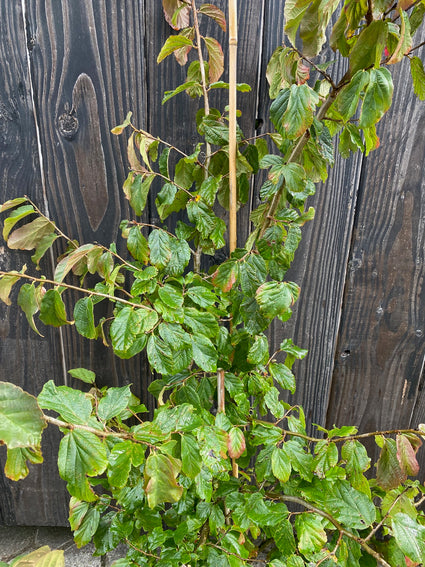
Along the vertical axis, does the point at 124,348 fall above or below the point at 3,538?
above

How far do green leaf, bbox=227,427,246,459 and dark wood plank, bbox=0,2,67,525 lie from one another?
0.69m

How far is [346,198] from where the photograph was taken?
41.5 inches

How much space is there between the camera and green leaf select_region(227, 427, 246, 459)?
71cm

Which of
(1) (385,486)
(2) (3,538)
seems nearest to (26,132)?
(1) (385,486)

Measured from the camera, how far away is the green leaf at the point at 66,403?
486 mm

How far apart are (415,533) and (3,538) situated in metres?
1.42

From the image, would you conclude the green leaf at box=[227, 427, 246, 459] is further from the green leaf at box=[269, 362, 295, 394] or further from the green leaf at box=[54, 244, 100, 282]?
the green leaf at box=[54, 244, 100, 282]

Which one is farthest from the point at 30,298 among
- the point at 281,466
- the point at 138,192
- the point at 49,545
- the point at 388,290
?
the point at 49,545

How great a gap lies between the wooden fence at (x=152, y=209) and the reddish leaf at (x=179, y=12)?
114mm

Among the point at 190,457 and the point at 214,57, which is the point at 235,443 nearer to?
the point at 190,457

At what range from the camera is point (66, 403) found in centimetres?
50

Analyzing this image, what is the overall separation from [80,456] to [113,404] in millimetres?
137

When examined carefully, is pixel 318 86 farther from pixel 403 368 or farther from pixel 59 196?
pixel 403 368

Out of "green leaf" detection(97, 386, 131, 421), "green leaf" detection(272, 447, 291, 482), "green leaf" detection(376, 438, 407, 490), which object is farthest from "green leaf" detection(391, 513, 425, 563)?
"green leaf" detection(97, 386, 131, 421)
